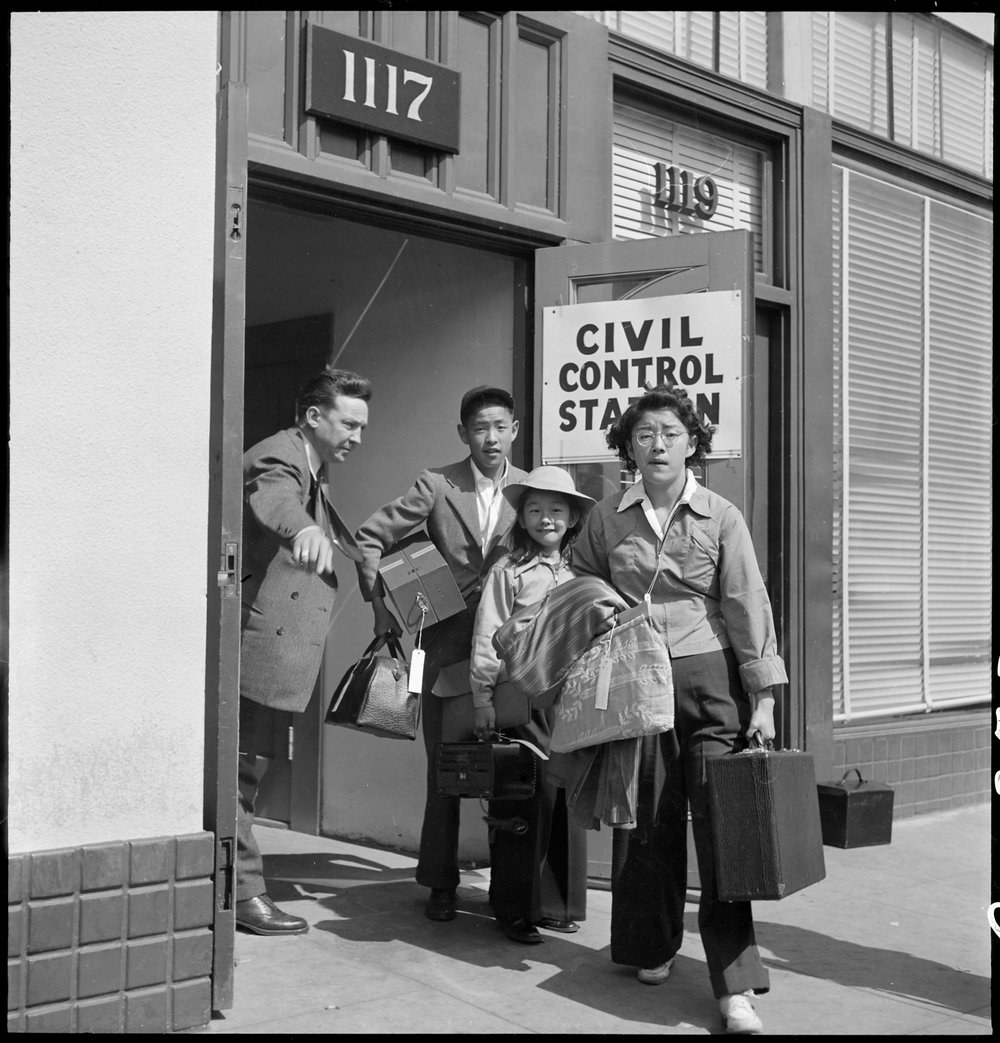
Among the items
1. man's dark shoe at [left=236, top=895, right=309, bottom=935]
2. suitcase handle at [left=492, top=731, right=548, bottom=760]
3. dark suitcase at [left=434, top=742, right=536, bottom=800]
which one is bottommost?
man's dark shoe at [left=236, top=895, right=309, bottom=935]

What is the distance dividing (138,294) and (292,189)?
1.68 metres

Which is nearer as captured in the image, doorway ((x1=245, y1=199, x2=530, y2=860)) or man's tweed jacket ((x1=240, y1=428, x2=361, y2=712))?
man's tweed jacket ((x1=240, y1=428, x2=361, y2=712))

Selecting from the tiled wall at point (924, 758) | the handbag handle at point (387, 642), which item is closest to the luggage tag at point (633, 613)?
the handbag handle at point (387, 642)

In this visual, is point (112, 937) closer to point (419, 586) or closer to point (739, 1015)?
point (739, 1015)

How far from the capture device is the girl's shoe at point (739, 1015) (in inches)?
160

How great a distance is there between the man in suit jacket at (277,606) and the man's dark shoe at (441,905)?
1.77 feet

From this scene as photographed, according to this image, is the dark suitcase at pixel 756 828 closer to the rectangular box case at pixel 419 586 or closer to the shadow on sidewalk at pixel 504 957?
the shadow on sidewalk at pixel 504 957

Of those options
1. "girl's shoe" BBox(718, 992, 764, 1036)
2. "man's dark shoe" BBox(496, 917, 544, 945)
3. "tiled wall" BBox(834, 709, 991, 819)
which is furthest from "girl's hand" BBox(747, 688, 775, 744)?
"tiled wall" BBox(834, 709, 991, 819)

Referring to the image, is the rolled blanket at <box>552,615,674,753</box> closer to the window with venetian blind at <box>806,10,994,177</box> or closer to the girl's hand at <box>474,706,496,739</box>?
the girl's hand at <box>474,706,496,739</box>

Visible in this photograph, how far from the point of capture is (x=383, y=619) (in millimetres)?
5551

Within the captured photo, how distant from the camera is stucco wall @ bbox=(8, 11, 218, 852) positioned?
371 cm

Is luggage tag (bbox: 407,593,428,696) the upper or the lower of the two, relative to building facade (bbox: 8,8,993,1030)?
lower

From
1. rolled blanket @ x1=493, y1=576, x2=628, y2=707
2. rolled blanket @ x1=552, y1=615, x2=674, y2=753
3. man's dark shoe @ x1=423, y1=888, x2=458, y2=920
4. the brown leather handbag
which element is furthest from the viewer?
man's dark shoe @ x1=423, y1=888, x2=458, y2=920

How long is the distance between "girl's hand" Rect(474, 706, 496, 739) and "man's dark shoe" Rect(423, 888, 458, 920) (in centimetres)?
77
